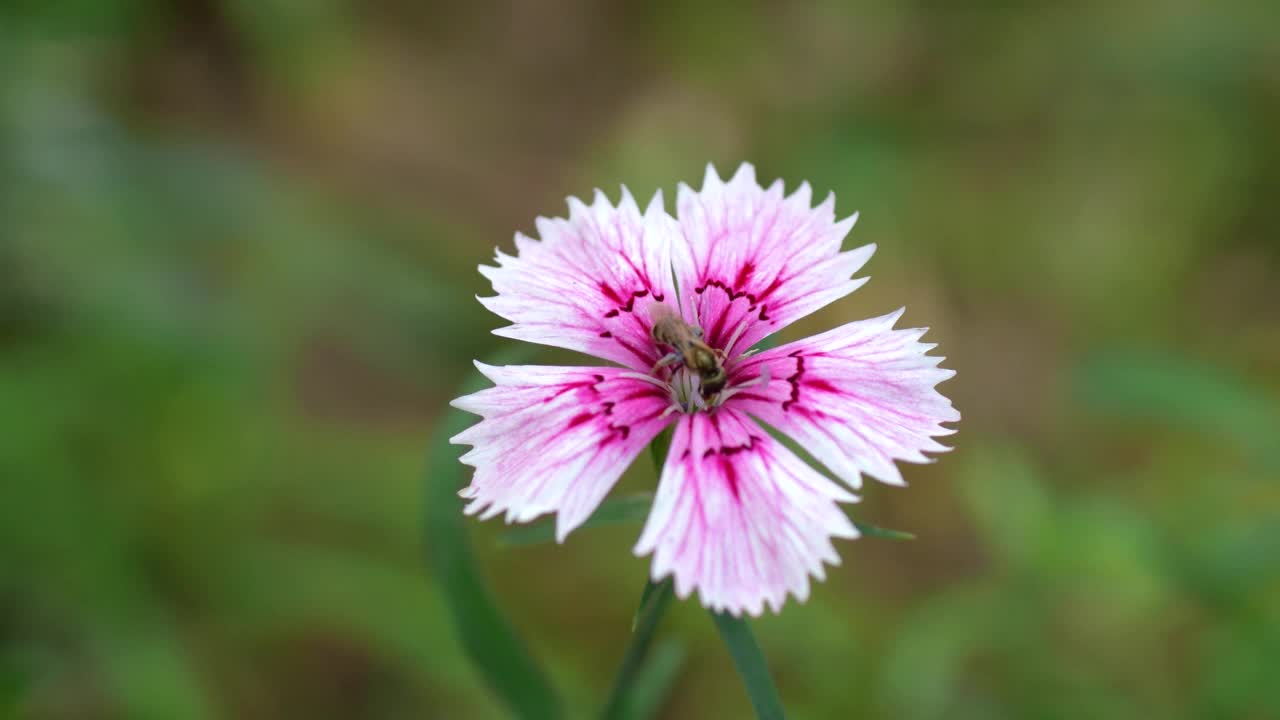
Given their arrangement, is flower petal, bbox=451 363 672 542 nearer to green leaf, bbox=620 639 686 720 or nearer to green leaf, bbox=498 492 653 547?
green leaf, bbox=498 492 653 547

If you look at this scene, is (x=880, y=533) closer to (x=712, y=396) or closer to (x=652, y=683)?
(x=712, y=396)

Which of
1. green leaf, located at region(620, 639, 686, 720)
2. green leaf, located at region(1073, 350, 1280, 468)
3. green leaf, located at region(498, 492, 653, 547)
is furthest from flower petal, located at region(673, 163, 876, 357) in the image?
green leaf, located at region(1073, 350, 1280, 468)

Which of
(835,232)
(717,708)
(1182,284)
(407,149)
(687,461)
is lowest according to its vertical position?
(687,461)

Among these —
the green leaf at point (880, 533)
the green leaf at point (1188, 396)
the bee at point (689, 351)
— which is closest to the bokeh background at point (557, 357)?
the green leaf at point (1188, 396)

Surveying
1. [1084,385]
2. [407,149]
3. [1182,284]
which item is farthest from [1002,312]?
[407,149]

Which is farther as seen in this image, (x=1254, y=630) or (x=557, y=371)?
(x=1254, y=630)

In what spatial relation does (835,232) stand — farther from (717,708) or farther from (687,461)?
(717,708)

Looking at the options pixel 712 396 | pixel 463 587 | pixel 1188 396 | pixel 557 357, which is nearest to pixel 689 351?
pixel 712 396

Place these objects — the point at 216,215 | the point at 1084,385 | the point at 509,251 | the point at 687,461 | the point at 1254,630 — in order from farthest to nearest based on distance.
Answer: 1. the point at 509,251
2. the point at 216,215
3. the point at 1084,385
4. the point at 1254,630
5. the point at 687,461
